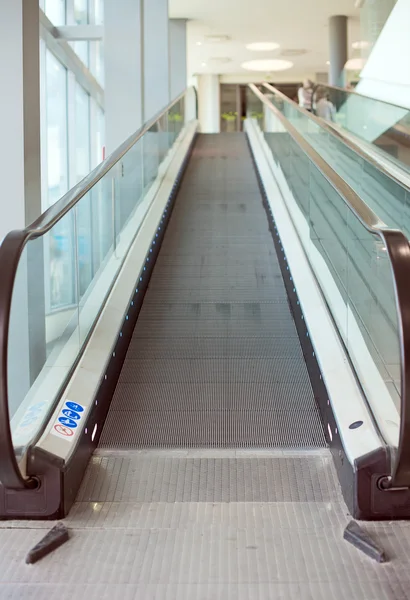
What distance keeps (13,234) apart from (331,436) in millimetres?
1705

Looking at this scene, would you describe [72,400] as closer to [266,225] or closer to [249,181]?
[266,225]

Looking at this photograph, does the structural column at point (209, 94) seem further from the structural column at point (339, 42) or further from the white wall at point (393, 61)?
the white wall at point (393, 61)

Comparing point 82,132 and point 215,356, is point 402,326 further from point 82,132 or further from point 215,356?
point 82,132

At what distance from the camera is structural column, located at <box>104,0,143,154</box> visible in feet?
34.1

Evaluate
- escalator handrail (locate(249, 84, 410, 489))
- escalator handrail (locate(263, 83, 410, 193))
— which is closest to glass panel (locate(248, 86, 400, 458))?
escalator handrail (locate(249, 84, 410, 489))

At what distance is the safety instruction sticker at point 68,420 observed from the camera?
115 inches

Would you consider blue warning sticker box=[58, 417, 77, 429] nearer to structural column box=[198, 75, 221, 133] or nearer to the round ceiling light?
the round ceiling light

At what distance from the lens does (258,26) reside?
19.1 metres

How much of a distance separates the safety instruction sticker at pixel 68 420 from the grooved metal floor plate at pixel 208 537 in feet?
0.81

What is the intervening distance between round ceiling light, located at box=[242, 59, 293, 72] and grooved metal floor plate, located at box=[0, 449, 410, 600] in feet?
75.9

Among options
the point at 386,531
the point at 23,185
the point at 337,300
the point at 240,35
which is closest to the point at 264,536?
the point at 386,531

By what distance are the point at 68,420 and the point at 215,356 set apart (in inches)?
57.7

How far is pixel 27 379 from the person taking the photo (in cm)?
311

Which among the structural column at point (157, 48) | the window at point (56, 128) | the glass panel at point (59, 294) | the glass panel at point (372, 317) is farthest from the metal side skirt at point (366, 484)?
the structural column at point (157, 48)
